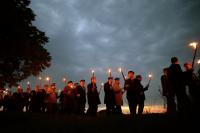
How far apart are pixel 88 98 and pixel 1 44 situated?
8413 millimetres

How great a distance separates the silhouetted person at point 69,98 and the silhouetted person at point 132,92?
4052 millimetres

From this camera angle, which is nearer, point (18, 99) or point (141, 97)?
point (141, 97)

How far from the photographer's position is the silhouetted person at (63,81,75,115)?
17016 millimetres

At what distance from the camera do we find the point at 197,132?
5.39 m

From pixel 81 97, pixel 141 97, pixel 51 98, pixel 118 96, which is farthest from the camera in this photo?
pixel 51 98

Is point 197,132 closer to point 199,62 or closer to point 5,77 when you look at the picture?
point 199,62

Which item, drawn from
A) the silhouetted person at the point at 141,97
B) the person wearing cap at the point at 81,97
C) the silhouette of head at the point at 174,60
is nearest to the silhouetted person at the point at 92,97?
the person wearing cap at the point at 81,97

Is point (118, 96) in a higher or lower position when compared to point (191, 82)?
lower

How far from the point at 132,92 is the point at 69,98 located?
455 centimetres

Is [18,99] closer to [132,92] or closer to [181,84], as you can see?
[132,92]

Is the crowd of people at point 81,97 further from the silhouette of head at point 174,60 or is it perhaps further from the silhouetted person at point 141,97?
the silhouette of head at point 174,60

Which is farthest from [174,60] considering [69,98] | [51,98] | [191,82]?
[51,98]

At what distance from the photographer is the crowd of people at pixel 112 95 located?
1043cm

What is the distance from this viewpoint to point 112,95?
15.5m
